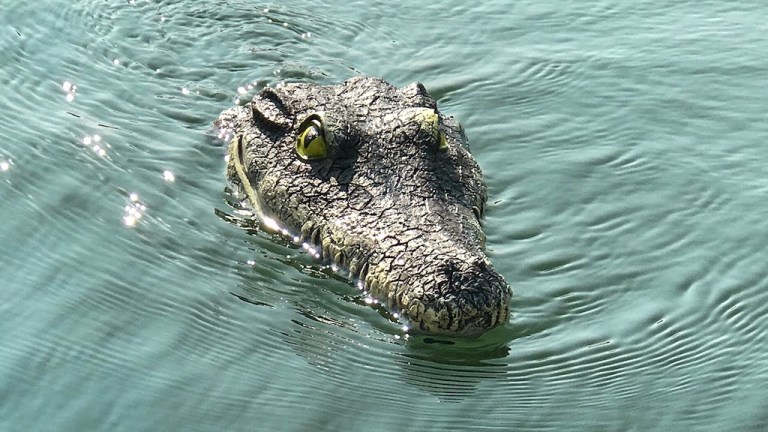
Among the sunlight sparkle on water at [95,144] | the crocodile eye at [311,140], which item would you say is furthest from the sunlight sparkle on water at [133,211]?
the crocodile eye at [311,140]

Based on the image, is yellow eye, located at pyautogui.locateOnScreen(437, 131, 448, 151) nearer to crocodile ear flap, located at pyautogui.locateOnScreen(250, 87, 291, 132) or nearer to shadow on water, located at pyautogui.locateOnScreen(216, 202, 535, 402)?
shadow on water, located at pyautogui.locateOnScreen(216, 202, 535, 402)

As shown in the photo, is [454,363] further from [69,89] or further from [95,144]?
[69,89]

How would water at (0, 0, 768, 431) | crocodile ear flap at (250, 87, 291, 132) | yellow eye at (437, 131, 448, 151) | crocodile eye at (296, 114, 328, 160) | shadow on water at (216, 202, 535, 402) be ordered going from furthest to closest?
crocodile ear flap at (250, 87, 291, 132), crocodile eye at (296, 114, 328, 160), yellow eye at (437, 131, 448, 151), shadow on water at (216, 202, 535, 402), water at (0, 0, 768, 431)

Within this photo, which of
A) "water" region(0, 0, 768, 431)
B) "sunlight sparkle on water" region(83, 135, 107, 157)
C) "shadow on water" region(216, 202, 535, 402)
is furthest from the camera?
"sunlight sparkle on water" region(83, 135, 107, 157)

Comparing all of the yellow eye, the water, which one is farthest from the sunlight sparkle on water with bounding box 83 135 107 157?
the yellow eye

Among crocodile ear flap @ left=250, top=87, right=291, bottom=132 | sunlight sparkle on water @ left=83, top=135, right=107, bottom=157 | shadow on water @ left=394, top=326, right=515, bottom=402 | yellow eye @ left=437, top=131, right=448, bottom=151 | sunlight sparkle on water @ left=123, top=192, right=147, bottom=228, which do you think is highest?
yellow eye @ left=437, top=131, right=448, bottom=151

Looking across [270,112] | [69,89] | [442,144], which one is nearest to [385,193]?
[442,144]

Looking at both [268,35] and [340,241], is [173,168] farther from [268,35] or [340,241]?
[268,35]

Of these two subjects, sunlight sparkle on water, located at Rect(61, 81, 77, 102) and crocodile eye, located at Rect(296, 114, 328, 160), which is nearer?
crocodile eye, located at Rect(296, 114, 328, 160)

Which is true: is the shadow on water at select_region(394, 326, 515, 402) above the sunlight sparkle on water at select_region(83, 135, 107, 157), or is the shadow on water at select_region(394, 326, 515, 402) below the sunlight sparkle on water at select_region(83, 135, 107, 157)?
below
